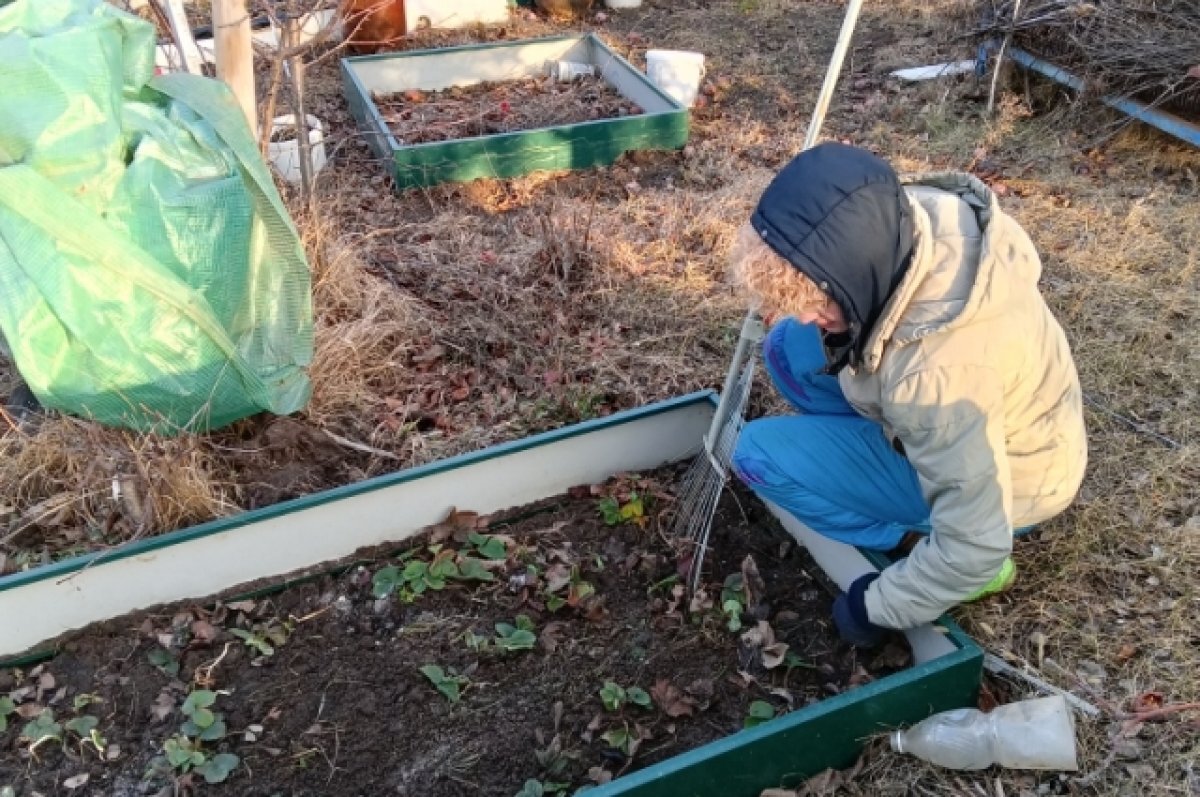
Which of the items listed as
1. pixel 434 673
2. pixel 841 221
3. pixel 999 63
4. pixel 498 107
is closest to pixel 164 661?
pixel 434 673

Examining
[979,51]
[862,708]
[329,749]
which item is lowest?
[329,749]

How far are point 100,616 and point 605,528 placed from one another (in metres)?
1.31

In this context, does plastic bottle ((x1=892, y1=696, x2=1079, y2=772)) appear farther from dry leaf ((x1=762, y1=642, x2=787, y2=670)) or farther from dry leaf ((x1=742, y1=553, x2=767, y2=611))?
dry leaf ((x1=742, y1=553, x2=767, y2=611))

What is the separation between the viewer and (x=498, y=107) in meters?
5.46

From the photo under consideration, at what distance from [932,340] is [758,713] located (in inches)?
37.3

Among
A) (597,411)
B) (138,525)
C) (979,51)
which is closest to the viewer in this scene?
(138,525)

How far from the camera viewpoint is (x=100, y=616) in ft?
8.17

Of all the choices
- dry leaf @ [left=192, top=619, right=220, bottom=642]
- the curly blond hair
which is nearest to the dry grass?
dry leaf @ [left=192, top=619, right=220, bottom=642]

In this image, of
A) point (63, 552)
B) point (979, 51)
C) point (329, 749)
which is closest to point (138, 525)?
point (63, 552)

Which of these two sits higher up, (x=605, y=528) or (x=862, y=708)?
(x=862, y=708)

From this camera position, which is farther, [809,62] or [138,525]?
[809,62]

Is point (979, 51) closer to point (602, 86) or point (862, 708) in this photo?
point (602, 86)

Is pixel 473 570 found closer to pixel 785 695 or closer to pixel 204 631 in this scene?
pixel 204 631

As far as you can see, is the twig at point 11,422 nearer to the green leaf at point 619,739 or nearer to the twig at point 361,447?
the twig at point 361,447
